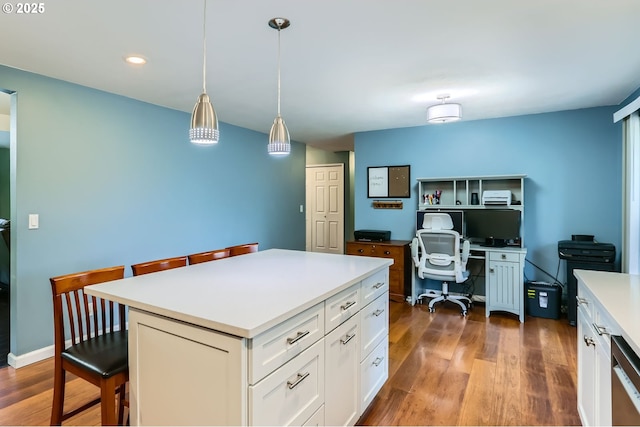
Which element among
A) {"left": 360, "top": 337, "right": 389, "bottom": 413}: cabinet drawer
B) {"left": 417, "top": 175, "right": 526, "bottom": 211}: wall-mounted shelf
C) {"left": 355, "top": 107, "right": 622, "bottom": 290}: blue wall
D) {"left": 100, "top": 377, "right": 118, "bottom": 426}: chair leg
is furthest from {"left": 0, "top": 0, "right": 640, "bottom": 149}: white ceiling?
{"left": 360, "top": 337, "right": 389, "bottom": 413}: cabinet drawer

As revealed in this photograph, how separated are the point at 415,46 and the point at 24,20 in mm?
2324

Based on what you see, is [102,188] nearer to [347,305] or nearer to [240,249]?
[240,249]

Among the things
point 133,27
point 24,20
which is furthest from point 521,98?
point 24,20

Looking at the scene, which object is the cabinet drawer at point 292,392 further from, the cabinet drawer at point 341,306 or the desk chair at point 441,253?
the desk chair at point 441,253

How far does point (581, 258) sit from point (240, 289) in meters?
3.56

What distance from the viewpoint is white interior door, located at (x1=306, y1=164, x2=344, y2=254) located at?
7000mm

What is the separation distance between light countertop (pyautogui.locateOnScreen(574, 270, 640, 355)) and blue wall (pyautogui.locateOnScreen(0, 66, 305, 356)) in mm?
3609

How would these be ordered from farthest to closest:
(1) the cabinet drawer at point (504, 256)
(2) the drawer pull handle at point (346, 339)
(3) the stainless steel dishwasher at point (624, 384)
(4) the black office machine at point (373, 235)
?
(4) the black office machine at point (373, 235), (1) the cabinet drawer at point (504, 256), (2) the drawer pull handle at point (346, 339), (3) the stainless steel dishwasher at point (624, 384)

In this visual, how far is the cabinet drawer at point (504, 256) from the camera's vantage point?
144 inches

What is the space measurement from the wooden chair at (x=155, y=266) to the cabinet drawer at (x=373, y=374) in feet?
4.35

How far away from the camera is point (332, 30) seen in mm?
2010

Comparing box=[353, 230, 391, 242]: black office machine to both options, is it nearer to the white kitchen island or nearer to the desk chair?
the desk chair

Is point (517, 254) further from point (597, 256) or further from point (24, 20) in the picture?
point (24, 20)

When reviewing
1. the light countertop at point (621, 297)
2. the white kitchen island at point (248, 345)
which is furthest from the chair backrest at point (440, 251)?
the white kitchen island at point (248, 345)
